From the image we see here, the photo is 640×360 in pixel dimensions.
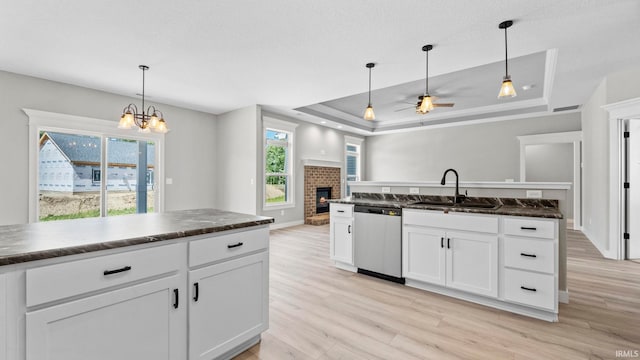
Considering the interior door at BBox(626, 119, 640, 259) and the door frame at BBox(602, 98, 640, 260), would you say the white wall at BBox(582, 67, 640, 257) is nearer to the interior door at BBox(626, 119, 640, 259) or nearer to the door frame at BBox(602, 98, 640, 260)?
the door frame at BBox(602, 98, 640, 260)

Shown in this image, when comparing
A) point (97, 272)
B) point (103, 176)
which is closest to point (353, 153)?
point (103, 176)

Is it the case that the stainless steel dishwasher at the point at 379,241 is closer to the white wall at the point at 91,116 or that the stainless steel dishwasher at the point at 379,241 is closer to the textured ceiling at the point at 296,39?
the textured ceiling at the point at 296,39

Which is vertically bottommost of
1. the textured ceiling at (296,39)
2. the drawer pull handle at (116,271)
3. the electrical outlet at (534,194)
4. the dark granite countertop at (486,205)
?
the drawer pull handle at (116,271)

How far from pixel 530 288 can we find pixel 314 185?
5.33 meters

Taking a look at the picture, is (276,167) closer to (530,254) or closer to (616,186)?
(530,254)

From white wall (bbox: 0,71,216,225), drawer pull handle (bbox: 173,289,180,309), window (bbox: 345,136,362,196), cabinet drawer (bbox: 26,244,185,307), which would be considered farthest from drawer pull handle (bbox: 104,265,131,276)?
window (bbox: 345,136,362,196)

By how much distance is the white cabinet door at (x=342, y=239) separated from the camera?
133 inches

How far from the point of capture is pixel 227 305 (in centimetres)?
168

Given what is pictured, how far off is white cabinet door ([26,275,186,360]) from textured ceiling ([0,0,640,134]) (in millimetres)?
2257

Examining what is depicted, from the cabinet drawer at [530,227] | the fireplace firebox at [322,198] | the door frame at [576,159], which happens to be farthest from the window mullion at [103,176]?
the door frame at [576,159]

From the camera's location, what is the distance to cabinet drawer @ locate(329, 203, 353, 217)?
3391 millimetres

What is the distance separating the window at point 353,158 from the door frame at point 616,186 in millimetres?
5603

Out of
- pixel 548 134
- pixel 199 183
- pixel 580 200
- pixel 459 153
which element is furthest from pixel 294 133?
pixel 580 200

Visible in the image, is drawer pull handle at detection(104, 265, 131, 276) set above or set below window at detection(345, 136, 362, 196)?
below
